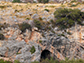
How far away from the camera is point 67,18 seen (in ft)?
87.5

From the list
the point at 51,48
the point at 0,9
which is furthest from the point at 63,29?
the point at 0,9

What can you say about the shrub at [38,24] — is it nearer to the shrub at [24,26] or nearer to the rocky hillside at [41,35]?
the rocky hillside at [41,35]

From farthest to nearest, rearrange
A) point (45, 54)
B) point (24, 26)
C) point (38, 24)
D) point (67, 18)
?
point (67, 18) → point (38, 24) → point (24, 26) → point (45, 54)

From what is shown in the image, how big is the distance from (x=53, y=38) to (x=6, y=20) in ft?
40.0

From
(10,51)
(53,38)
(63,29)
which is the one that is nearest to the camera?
(10,51)

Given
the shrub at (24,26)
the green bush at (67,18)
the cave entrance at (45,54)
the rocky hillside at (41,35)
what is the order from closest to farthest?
the rocky hillside at (41,35), the cave entrance at (45,54), the shrub at (24,26), the green bush at (67,18)

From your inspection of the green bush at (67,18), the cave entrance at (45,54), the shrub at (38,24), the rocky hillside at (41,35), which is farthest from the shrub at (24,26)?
the green bush at (67,18)

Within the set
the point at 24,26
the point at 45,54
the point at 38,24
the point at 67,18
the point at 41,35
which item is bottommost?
the point at 45,54

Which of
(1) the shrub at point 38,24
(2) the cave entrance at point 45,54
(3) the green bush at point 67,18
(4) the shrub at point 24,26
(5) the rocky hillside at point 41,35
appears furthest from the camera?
(3) the green bush at point 67,18

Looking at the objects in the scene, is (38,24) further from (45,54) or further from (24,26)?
(45,54)

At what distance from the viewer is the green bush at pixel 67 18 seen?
26170mm

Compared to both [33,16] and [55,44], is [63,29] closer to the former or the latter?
[55,44]

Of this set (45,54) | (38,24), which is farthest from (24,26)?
(45,54)

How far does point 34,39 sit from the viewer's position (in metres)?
22.5
